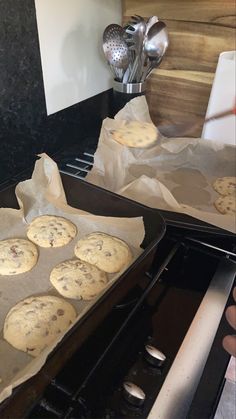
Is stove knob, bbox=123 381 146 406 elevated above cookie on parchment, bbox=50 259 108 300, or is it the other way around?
cookie on parchment, bbox=50 259 108 300

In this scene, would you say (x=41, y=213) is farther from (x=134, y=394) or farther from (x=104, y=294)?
(x=134, y=394)

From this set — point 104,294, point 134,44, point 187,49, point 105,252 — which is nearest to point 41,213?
point 105,252

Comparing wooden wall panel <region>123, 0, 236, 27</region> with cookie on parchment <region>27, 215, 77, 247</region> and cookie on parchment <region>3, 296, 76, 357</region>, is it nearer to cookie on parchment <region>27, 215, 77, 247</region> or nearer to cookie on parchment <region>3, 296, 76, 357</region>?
cookie on parchment <region>27, 215, 77, 247</region>

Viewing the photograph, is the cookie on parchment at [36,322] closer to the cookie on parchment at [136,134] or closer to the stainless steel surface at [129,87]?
the cookie on parchment at [136,134]

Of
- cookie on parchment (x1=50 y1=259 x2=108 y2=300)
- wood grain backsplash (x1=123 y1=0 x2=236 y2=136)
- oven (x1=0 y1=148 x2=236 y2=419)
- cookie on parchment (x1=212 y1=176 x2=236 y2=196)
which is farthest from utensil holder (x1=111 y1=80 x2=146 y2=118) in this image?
cookie on parchment (x1=50 y1=259 x2=108 y2=300)

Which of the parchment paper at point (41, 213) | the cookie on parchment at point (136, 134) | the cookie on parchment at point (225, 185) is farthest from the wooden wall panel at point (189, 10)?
the parchment paper at point (41, 213)
